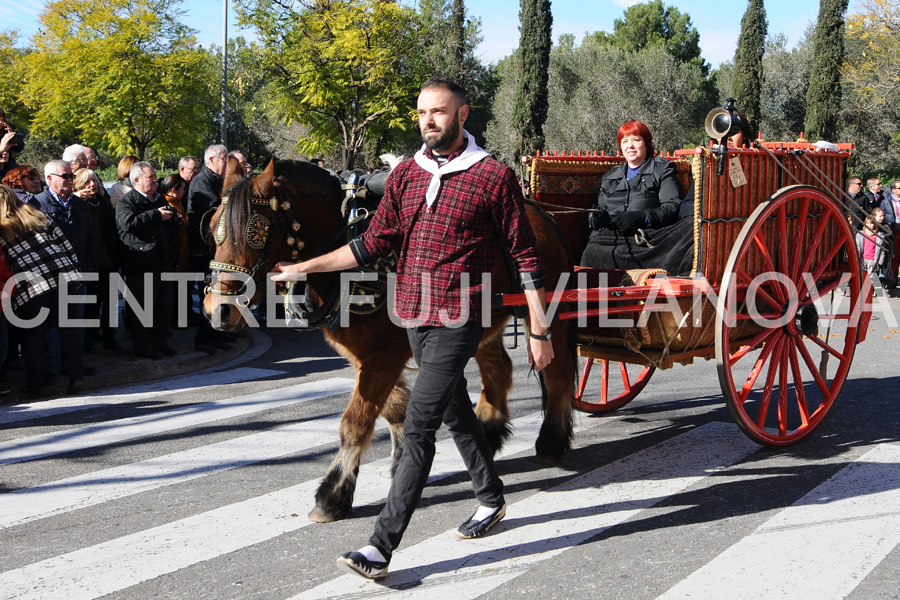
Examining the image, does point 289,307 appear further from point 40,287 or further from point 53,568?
point 40,287

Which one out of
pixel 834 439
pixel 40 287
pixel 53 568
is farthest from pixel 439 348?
pixel 40 287

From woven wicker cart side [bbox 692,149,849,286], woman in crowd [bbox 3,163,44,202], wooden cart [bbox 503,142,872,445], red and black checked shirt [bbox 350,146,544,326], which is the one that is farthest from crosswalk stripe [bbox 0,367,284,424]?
woven wicker cart side [bbox 692,149,849,286]

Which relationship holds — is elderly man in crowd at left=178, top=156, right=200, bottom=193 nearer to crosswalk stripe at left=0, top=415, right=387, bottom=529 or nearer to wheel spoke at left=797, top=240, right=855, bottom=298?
crosswalk stripe at left=0, top=415, right=387, bottom=529

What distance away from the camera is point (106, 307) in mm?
8234

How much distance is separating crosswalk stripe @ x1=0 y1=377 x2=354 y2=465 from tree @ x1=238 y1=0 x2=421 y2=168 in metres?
15.8

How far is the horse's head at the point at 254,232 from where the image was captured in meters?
3.73

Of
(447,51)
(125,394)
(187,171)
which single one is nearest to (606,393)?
(125,394)

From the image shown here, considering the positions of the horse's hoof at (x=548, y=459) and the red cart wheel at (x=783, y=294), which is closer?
the red cart wheel at (x=783, y=294)

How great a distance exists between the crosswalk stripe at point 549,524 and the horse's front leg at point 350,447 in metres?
0.48

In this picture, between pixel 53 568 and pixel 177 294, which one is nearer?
pixel 53 568

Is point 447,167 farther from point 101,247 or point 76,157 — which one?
point 76,157

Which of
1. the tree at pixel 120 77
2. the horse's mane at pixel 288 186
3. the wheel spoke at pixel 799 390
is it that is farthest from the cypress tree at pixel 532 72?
the horse's mane at pixel 288 186

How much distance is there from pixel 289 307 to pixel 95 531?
4.67 feet

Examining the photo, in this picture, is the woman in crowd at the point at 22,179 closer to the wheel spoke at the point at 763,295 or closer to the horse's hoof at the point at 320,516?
the horse's hoof at the point at 320,516
